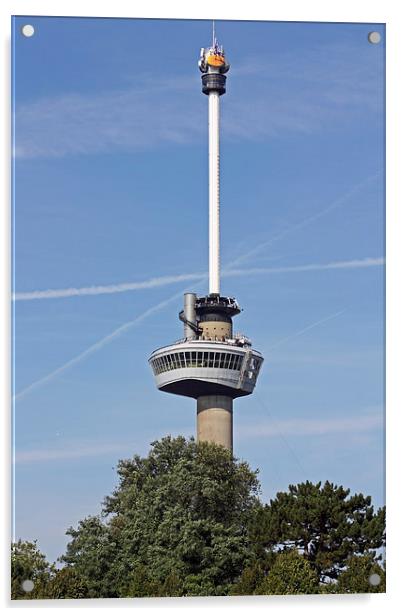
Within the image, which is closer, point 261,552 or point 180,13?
point 180,13

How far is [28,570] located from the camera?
17.6 m

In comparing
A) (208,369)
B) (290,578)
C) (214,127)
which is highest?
(214,127)

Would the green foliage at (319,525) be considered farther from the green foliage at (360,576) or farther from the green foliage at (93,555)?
the green foliage at (93,555)

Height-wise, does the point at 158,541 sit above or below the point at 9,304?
below

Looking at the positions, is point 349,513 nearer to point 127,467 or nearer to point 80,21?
point 127,467

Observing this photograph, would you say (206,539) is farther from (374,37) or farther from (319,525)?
(374,37)

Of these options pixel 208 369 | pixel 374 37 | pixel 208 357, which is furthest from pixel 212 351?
pixel 374 37

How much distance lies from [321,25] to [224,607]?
7.45 meters

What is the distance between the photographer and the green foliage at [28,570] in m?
17.0

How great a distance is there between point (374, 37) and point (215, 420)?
1332 centimetres

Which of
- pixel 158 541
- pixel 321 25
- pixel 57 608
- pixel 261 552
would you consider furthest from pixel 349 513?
pixel 321 25

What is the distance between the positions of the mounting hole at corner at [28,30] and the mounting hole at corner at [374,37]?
4.31 m

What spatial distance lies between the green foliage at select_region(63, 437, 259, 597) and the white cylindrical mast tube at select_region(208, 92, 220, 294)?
2.85 m
